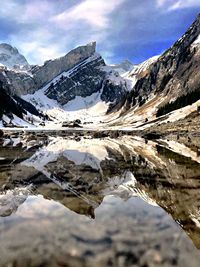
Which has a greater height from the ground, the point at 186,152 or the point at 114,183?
the point at 114,183

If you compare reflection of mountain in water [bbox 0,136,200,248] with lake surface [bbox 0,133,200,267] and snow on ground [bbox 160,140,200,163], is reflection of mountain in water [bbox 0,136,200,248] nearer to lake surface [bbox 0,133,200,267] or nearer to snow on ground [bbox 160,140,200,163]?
lake surface [bbox 0,133,200,267]

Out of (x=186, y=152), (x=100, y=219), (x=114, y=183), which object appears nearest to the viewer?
(x=100, y=219)

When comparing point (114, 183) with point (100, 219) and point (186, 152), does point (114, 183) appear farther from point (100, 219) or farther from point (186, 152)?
point (186, 152)

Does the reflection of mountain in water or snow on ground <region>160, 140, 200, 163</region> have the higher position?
the reflection of mountain in water

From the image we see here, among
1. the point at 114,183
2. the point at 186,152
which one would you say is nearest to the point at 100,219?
the point at 114,183

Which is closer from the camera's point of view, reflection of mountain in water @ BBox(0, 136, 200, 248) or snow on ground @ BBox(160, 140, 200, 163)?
reflection of mountain in water @ BBox(0, 136, 200, 248)

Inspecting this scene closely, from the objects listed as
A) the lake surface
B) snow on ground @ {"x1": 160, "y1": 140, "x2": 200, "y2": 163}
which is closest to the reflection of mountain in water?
the lake surface

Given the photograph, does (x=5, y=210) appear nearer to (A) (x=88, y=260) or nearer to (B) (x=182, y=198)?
(A) (x=88, y=260)

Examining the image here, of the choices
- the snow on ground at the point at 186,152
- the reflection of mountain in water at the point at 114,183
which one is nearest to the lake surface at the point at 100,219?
the reflection of mountain in water at the point at 114,183
